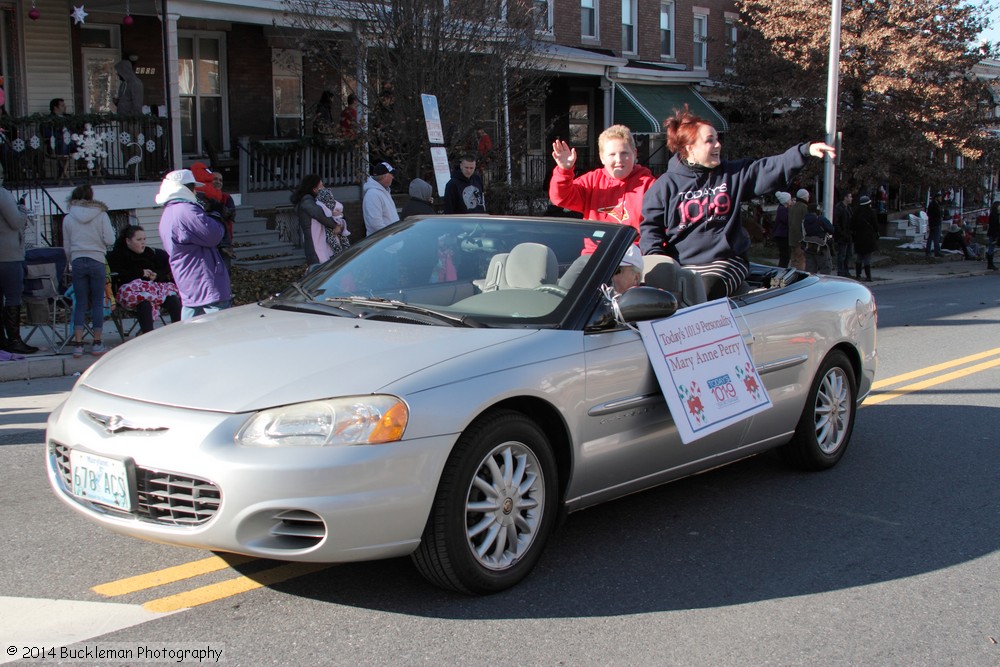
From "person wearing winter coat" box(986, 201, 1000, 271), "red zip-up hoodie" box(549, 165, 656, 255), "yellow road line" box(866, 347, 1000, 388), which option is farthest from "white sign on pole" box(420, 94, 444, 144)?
"person wearing winter coat" box(986, 201, 1000, 271)

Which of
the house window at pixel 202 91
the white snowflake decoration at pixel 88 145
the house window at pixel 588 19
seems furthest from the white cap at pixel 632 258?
the house window at pixel 588 19

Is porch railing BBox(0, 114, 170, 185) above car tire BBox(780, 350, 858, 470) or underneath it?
above

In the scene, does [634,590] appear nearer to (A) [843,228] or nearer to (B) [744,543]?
(B) [744,543]

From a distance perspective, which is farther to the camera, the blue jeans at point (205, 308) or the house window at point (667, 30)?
the house window at point (667, 30)

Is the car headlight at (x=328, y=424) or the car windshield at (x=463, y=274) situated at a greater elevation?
the car windshield at (x=463, y=274)

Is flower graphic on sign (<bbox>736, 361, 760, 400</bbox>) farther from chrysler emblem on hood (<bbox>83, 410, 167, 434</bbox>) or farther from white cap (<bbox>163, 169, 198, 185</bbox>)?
white cap (<bbox>163, 169, 198, 185</bbox>)

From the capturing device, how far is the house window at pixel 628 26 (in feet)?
96.0

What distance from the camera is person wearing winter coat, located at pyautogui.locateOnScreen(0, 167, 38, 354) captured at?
9.77m

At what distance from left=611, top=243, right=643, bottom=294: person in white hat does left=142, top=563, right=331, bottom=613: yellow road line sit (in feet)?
6.23

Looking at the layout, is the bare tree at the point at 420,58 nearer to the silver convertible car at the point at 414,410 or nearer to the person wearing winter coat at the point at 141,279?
the person wearing winter coat at the point at 141,279

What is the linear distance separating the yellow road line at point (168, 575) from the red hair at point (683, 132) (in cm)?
333

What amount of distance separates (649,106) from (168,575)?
2513cm

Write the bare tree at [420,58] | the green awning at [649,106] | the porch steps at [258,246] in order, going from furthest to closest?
the green awning at [649,106] → the porch steps at [258,246] → the bare tree at [420,58]

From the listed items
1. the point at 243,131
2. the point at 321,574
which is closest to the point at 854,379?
the point at 321,574
